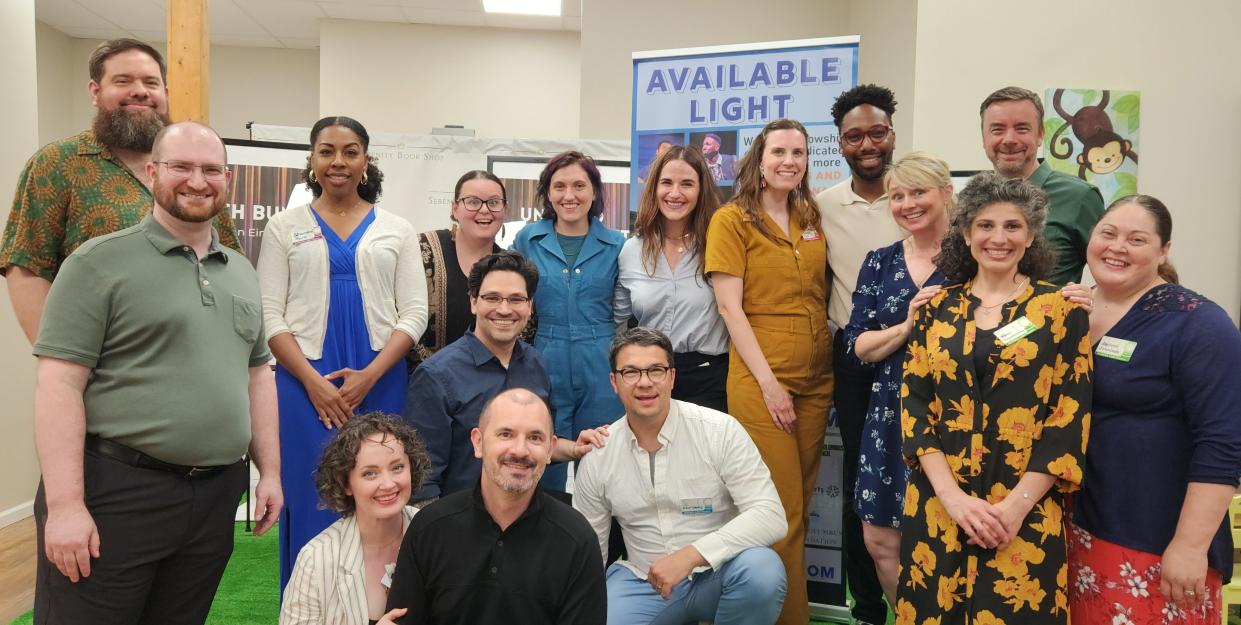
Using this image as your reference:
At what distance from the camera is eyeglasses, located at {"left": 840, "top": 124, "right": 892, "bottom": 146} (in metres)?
3.08

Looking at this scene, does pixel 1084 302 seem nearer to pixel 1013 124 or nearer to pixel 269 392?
pixel 1013 124

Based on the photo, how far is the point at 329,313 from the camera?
2809mm

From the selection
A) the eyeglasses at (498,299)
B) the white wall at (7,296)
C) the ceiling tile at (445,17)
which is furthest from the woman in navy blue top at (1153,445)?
the ceiling tile at (445,17)

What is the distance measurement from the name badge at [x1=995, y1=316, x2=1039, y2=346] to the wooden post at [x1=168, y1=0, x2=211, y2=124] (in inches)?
128

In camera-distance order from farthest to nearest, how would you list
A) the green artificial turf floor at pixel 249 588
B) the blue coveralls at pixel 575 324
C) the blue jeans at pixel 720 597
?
the green artificial turf floor at pixel 249 588 → the blue coveralls at pixel 575 324 → the blue jeans at pixel 720 597

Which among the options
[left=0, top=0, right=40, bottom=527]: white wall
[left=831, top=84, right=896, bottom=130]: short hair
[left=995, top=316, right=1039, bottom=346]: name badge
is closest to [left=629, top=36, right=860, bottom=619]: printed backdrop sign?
[left=831, top=84, right=896, bottom=130]: short hair

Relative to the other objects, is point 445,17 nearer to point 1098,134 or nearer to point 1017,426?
point 1098,134

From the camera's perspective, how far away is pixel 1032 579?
2043mm

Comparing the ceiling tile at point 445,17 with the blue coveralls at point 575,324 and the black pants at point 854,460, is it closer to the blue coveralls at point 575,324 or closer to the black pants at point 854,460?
the blue coveralls at point 575,324

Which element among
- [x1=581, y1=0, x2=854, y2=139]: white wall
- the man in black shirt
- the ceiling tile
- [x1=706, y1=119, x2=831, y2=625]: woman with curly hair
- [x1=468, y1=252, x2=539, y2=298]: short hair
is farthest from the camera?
the ceiling tile

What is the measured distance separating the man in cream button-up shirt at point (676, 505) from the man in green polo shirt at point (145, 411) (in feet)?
3.64

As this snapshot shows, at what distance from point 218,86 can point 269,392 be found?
8.49 meters

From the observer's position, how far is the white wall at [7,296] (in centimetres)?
450

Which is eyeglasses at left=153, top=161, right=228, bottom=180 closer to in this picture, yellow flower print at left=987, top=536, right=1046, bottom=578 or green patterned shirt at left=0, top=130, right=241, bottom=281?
green patterned shirt at left=0, top=130, right=241, bottom=281
